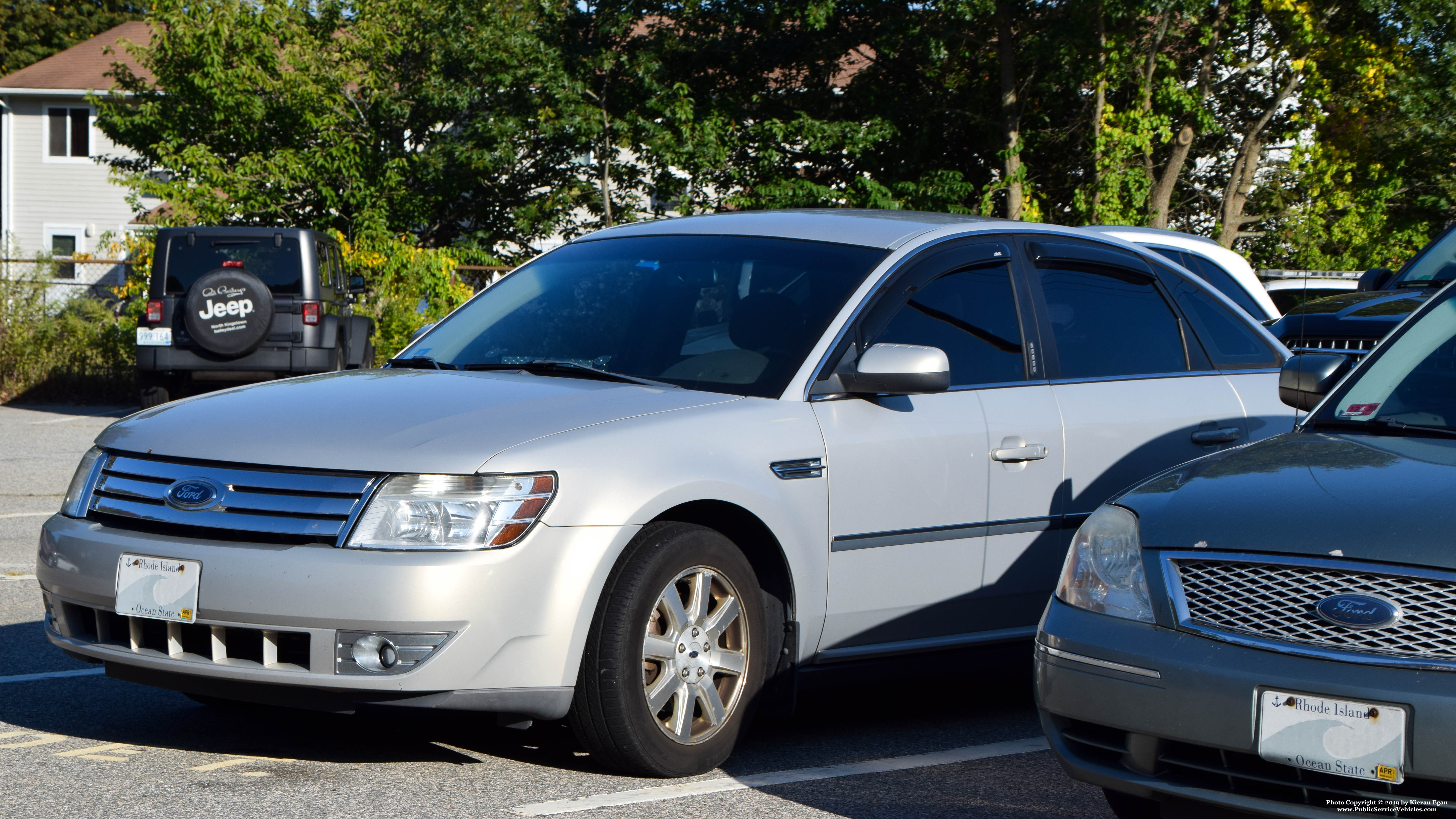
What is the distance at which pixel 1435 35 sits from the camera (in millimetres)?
24484

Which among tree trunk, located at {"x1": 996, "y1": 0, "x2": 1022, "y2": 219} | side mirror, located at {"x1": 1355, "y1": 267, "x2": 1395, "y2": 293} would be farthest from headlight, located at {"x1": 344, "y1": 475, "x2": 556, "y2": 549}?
tree trunk, located at {"x1": 996, "y1": 0, "x2": 1022, "y2": 219}

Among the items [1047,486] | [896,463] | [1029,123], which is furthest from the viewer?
[1029,123]

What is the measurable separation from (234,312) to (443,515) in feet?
40.9

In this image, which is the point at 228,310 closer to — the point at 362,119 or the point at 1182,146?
the point at 362,119

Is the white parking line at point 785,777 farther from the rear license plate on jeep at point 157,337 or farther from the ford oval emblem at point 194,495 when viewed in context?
the rear license plate on jeep at point 157,337

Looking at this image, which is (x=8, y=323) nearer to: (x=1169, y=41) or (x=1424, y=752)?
(x=1169, y=41)

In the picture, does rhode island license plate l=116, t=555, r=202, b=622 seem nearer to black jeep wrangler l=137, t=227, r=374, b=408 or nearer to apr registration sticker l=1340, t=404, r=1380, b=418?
apr registration sticker l=1340, t=404, r=1380, b=418

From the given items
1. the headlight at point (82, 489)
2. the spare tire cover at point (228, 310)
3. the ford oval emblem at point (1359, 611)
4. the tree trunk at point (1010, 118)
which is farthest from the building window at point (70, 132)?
the ford oval emblem at point (1359, 611)

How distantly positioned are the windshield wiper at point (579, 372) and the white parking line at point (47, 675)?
1.96 m

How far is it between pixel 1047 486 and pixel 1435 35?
22561 millimetres

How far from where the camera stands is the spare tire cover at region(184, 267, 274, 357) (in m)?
15.6

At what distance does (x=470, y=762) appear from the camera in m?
4.57

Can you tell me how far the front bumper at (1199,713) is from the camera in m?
3.09

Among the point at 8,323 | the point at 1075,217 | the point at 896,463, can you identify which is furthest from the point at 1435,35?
the point at 896,463
